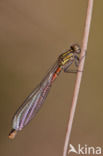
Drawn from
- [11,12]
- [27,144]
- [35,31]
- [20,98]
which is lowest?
[27,144]

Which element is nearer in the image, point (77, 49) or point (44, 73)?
point (77, 49)

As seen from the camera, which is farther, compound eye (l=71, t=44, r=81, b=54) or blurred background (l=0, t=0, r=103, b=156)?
blurred background (l=0, t=0, r=103, b=156)

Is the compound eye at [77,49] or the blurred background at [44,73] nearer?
the compound eye at [77,49]

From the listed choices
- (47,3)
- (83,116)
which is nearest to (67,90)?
(83,116)

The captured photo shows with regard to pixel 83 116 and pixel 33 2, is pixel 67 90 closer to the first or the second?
pixel 83 116

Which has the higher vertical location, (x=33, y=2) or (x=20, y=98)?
(x=33, y=2)

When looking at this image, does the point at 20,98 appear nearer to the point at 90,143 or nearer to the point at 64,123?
the point at 64,123

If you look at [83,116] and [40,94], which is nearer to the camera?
[40,94]
